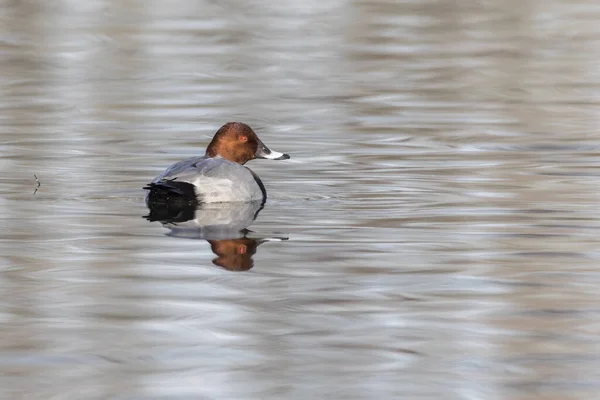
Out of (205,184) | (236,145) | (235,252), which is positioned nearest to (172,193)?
(205,184)

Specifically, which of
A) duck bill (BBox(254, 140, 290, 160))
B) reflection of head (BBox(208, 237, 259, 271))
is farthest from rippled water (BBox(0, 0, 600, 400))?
duck bill (BBox(254, 140, 290, 160))

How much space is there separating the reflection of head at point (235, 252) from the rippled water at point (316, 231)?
0.09 ft

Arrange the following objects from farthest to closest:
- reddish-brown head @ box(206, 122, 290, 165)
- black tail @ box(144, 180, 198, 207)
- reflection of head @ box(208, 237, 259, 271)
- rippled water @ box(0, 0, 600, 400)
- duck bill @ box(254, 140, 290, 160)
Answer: duck bill @ box(254, 140, 290, 160) → reddish-brown head @ box(206, 122, 290, 165) → black tail @ box(144, 180, 198, 207) → reflection of head @ box(208, 237, 259, 271) → rippled water @ box(0, 0, 600, 400)

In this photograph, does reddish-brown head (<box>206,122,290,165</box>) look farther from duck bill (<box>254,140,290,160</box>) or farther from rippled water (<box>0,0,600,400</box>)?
rippled water (<box>0,0,600,400</box>)

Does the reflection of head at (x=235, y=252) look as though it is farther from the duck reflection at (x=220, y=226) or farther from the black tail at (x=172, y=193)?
the black tail at (x=172, y=193)

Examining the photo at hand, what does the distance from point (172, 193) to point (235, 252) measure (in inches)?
61.3

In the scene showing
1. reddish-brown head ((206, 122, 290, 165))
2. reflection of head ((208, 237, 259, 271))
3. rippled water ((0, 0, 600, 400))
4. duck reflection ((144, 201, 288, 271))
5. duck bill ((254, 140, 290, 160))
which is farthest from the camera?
duck bill ((254, 140, 290, 160))

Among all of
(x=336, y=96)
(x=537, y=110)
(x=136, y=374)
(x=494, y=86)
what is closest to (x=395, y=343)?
(x=136, y=374)

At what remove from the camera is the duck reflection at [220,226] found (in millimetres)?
7250

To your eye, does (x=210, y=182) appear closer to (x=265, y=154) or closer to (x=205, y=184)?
(x=205, y=184)

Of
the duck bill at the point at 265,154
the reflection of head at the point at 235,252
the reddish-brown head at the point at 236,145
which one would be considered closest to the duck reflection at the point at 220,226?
the reflection of head at the point at 235,252

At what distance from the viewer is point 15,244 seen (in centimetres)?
755

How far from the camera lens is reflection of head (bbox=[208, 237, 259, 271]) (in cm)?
696

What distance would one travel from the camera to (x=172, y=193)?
884 centimetres
